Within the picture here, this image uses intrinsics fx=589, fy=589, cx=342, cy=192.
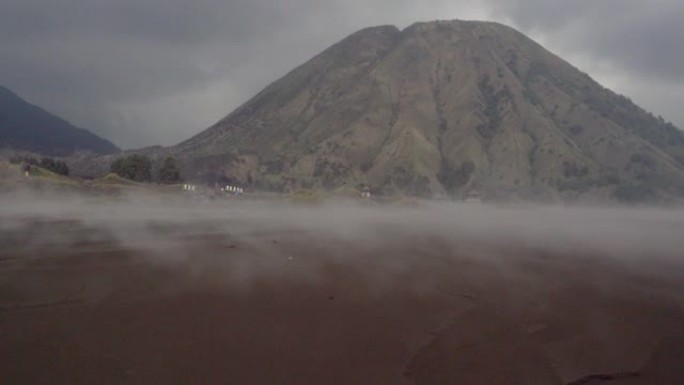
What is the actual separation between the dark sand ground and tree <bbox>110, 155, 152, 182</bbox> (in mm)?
65735

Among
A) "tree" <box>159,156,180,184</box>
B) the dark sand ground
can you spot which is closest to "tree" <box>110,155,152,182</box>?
"tree" <box>159,156,180,184</box>

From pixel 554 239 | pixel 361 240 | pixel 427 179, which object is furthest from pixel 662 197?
pixel 361 240

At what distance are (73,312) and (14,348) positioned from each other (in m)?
2.18

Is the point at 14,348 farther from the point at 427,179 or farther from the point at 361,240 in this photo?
the point at 427,179

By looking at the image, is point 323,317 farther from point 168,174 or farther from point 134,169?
point 168,174

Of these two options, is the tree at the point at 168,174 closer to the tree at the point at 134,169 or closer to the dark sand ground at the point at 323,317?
the tree at the point at 134,169

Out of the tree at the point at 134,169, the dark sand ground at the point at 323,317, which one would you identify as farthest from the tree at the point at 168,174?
the dark sand ground at the point at 323,317

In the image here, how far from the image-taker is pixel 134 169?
85688 millimetres

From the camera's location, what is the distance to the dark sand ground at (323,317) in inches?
345

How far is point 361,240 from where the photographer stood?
90.1ft

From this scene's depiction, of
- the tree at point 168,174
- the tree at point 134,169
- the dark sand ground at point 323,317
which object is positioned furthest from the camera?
the tree at point 168,174

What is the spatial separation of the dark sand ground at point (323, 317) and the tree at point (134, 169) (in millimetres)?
65735

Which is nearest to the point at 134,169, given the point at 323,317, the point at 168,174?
the point at 168,174

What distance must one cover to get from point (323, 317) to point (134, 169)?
262 ft
